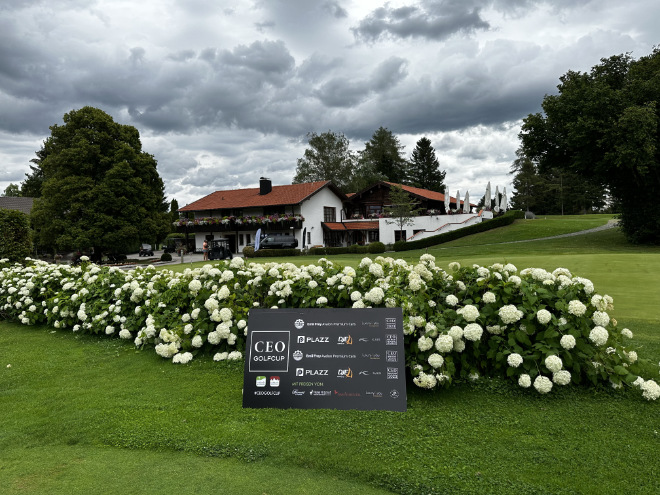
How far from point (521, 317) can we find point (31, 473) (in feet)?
14.6

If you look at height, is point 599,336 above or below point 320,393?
above

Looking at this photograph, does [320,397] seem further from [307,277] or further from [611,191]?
[611,191]

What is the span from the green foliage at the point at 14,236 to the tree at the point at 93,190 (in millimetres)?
21810

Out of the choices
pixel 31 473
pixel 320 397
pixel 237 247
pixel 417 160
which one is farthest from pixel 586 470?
pixel 417 160

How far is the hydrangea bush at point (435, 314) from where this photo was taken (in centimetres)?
396

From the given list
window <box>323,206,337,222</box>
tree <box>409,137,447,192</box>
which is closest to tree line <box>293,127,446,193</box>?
tree <box>409,137,447,192</box>

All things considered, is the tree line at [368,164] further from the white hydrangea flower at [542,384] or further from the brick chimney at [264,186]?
the white hydrangea flower at [542,384]

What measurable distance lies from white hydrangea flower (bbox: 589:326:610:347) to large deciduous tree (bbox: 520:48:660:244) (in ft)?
84.4

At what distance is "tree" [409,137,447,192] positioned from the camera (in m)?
72.1

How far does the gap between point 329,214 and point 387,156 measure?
92.5 feet

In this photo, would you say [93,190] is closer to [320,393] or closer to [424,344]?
[320,393]

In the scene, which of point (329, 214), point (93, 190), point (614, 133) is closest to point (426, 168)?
point (329, 214)

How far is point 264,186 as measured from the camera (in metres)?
47.0

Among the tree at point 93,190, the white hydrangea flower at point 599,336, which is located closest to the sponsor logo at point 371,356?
the white hydrangea flower at point 599,336
